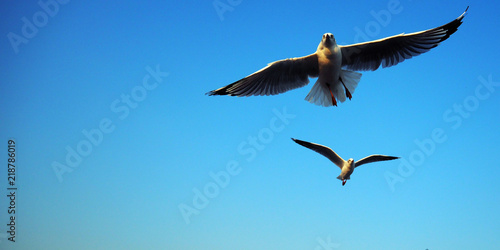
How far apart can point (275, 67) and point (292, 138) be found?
1586mm

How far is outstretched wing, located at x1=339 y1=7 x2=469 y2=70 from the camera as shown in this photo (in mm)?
6421

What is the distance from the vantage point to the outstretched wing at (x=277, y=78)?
709 cm

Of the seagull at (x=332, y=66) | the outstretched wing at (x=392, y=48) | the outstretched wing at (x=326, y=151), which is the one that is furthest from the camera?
the outstretched wing at (x=326, y=151)

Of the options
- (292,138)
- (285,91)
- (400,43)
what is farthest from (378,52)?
(292,138)

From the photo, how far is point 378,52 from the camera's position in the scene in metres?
6.98

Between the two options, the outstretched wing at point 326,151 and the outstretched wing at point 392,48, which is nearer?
the outstretched wing at point 392,48

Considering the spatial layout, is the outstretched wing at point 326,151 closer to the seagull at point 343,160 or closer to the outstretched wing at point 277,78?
the seagull at point 343,160

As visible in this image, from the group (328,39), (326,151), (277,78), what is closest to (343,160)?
(326,151)

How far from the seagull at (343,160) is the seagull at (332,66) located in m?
1.11

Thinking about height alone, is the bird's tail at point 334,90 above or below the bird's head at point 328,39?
below

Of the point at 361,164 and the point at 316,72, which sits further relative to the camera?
the point at 361,164

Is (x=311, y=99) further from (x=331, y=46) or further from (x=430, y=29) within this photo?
(x=430, y=29)

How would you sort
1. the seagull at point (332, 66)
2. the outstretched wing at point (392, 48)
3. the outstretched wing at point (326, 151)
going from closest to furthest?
1. the outstretched wing at point (392, 48)
2. the seagull at point (332, 66)
3. the outstretched wing at point (326, 151)

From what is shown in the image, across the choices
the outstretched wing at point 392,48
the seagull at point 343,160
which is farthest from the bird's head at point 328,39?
the seagull at point 343,160
